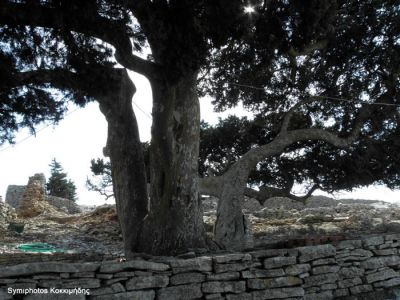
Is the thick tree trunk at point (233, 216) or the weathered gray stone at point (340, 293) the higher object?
the thick tree trunk at point (233, 216)

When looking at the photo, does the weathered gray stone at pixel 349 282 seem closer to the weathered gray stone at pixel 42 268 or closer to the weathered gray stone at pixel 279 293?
the weathered gray stone at pixel 279 293

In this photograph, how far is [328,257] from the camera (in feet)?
17.0

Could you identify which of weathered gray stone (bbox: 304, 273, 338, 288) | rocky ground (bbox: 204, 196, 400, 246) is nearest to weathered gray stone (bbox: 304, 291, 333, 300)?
weathered gray stone (bbox: 304, 273, 338, 288)

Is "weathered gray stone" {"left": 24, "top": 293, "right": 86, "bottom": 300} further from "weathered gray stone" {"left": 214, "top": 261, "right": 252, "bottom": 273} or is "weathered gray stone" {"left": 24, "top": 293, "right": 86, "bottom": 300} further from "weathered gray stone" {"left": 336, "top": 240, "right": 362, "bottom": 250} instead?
"weathered gray stone" {"left": 336, "top": 240, "right": 362, "bottom": 250}

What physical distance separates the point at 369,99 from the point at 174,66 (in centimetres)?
628

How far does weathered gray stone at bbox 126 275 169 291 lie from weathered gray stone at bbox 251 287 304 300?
1.10 m

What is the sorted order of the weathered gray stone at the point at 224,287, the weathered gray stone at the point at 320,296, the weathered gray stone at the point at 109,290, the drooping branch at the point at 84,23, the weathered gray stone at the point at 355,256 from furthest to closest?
the weathered gray stone at the point at 355,256, the drooping branch at the point at 84,23, the weathered gray stone at the point at 320,296, the weathered gray stone at the point at 224,287, the weathered gray stone at the point at 109,290

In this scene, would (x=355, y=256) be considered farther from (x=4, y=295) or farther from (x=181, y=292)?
(x=4, y=295)

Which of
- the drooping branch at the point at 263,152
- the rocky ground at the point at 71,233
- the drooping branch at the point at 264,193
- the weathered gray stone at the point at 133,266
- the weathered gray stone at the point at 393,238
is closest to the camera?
the weathered gray stone at the point at 133,266

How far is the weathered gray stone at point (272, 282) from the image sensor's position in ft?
15.1

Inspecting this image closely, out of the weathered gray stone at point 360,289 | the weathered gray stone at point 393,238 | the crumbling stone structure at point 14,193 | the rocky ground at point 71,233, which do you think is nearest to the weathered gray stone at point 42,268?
the weathered gray stone at point 360,289

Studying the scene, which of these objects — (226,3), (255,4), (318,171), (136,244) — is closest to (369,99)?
(318,171)

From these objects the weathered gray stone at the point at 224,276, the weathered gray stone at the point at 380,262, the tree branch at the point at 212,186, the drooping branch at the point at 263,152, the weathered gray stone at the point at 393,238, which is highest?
the drooping branch at the point at 263,152

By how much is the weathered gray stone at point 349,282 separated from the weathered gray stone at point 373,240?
20.7 inches
